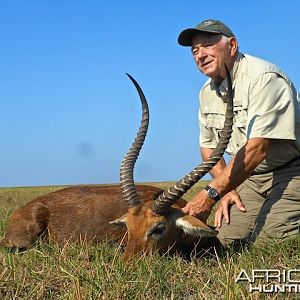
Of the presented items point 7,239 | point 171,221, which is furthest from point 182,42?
point 7,239

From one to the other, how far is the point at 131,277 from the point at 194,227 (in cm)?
153

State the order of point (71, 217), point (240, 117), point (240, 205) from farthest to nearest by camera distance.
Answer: point (71, 217) < point (240, 205) < point (240, 117)

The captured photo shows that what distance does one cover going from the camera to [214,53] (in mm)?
6609

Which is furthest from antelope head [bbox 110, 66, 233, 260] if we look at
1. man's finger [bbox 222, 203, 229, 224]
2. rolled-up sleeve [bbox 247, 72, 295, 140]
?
man's finger [bbox 222, 203, 229, 224]

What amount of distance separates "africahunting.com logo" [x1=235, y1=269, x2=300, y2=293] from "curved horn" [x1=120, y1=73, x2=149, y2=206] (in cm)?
200

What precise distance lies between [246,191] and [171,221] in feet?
4.88

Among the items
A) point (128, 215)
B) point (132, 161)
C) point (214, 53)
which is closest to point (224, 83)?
point (214, 53)

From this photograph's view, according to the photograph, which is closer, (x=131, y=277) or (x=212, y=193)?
(x=131, y=277)

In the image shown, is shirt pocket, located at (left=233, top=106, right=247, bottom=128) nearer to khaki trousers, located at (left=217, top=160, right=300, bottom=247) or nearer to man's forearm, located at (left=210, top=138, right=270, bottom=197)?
man's forearm, located at (left=210, top=138, right=270, bottom=197)

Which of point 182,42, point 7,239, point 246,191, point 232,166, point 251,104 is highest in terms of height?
point 182,42

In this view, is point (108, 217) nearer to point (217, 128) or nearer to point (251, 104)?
point (217, 128)

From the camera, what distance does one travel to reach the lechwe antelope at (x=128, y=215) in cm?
595

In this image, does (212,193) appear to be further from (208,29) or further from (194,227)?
(208,29)

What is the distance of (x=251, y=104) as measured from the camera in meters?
6.36
